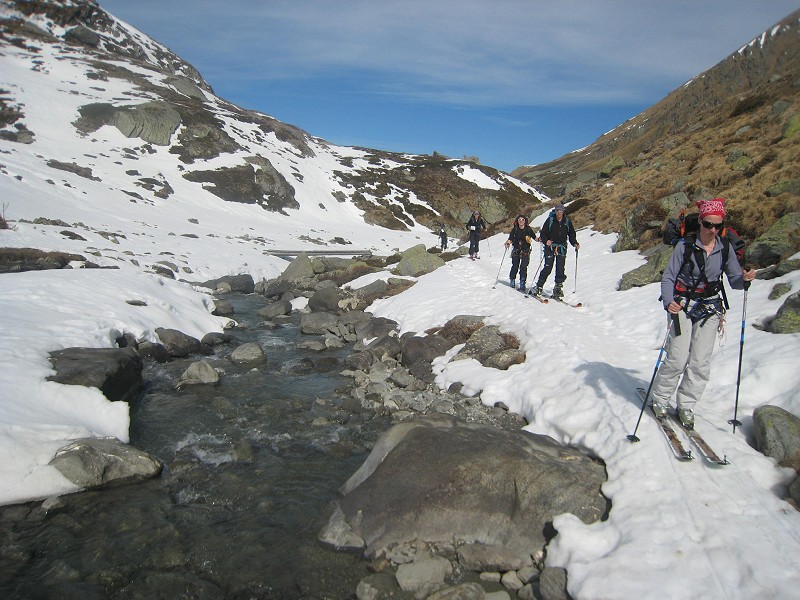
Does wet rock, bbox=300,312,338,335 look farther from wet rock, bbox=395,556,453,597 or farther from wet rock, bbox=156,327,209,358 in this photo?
wet rock, bbox=395,556,453,597

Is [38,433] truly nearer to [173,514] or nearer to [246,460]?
[173,514]

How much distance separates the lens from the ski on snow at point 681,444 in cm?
630

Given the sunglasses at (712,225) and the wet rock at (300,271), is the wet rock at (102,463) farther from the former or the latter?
the wet rock at (300,271)

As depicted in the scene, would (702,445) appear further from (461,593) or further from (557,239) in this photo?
(557,239)

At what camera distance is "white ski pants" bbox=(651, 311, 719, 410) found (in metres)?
6.71

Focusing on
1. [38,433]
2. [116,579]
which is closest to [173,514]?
[116,579]

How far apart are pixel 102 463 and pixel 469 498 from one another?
582cm

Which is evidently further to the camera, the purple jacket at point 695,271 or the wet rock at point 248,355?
the wet rock at point 248,355

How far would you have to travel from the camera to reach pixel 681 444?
21.8 ft

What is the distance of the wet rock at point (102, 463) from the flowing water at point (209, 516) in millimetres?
211

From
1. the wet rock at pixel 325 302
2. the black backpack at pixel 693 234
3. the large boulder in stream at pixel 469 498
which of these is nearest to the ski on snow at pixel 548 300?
the black backpack at pixel 693 234

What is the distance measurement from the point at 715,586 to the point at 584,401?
441 centimetres

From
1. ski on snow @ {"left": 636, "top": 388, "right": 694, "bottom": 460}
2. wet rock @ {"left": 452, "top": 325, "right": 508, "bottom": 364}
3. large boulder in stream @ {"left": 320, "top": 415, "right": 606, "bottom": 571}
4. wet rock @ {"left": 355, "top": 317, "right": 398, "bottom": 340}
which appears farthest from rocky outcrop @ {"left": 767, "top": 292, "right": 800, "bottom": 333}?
wet rock @ {"left": 355, "top": 317, "right": 398, "bottom": 340}

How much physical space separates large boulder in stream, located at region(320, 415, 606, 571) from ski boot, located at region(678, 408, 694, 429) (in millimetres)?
1433
